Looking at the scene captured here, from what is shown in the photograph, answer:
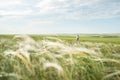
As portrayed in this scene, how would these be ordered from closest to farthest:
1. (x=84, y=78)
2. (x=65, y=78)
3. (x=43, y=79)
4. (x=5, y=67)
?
(x=65, y=78), (x=43, y=79), (x=84, y=78), (x=5, y=67)

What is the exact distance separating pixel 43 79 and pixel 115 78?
0.66m

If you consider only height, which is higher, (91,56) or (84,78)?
(91,56)

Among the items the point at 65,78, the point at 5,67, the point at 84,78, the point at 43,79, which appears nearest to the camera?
the point at 65,78

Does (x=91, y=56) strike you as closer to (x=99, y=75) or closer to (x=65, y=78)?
(x=99, y=75)

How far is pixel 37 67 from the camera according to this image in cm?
264

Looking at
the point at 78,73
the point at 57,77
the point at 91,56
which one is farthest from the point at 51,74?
the point at 91,56

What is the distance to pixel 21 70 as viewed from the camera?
2611mm

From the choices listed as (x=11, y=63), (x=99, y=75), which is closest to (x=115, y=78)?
(x=99, y=75)

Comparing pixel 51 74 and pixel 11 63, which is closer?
pixel 51 74

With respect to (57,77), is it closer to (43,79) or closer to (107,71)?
(43,79)

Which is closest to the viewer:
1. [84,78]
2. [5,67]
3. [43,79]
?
[43,79]

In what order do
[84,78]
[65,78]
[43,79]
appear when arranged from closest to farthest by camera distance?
[65,78] < [43,79] < [84,78]

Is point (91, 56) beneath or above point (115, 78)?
above

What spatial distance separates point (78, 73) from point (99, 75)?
8.7 inches
